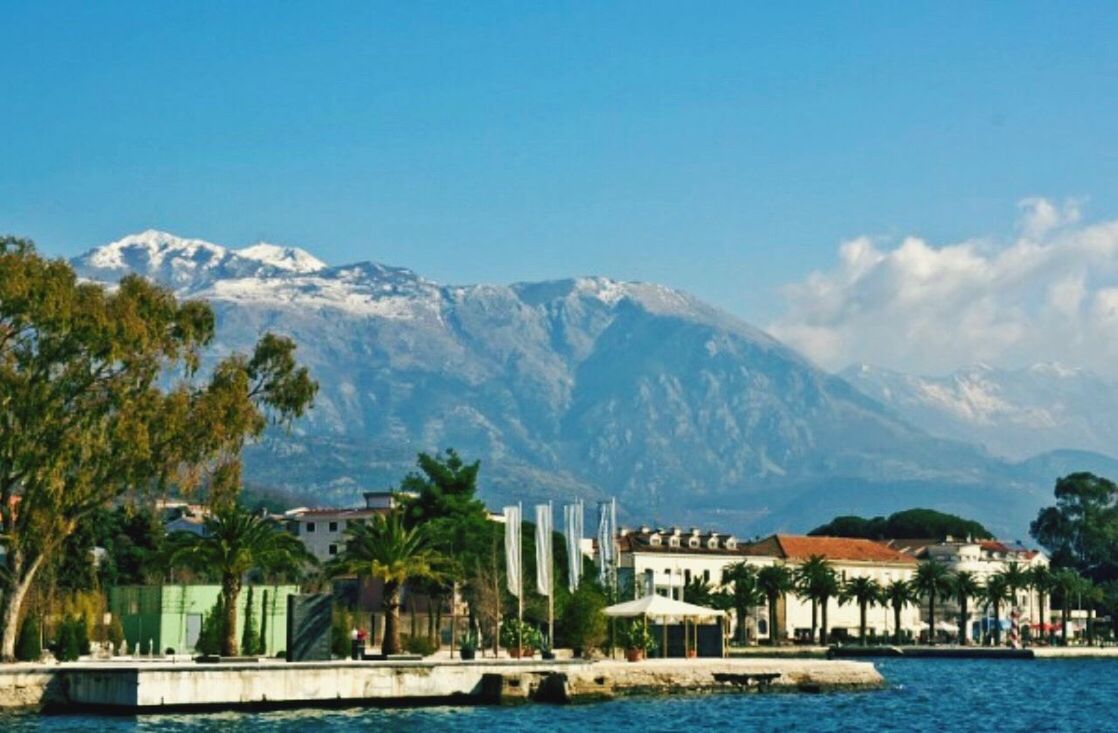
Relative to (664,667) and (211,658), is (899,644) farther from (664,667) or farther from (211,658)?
(211,658)

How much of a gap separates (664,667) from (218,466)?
817 inches

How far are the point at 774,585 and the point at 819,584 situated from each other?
4.58m

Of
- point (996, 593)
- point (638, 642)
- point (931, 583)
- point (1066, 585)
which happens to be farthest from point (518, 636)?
point (1066, 585)

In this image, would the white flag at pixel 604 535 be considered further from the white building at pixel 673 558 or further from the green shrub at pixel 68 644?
the white building at pixel 673 558

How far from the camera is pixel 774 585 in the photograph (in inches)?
6718

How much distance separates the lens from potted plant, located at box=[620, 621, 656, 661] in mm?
82688

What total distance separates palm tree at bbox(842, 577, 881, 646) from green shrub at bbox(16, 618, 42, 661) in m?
106

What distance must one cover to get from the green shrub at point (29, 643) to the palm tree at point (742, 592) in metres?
99.7

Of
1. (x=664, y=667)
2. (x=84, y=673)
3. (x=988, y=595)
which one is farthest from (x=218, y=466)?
(x=988, y=595)

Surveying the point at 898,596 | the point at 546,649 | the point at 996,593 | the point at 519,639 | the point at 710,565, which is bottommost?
the point at 546,649

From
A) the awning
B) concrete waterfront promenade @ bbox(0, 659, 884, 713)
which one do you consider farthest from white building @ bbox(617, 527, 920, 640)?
concrete waterfront promenade @ bbox(0, 659, 884, 713)

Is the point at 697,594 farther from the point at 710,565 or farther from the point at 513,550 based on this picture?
the point at 513,550

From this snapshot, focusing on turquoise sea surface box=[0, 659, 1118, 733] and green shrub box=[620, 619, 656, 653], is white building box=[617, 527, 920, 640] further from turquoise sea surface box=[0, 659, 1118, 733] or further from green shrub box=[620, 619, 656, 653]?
green shrub box=[620, 619, 656, 653]

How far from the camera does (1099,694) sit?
97.2 meters
